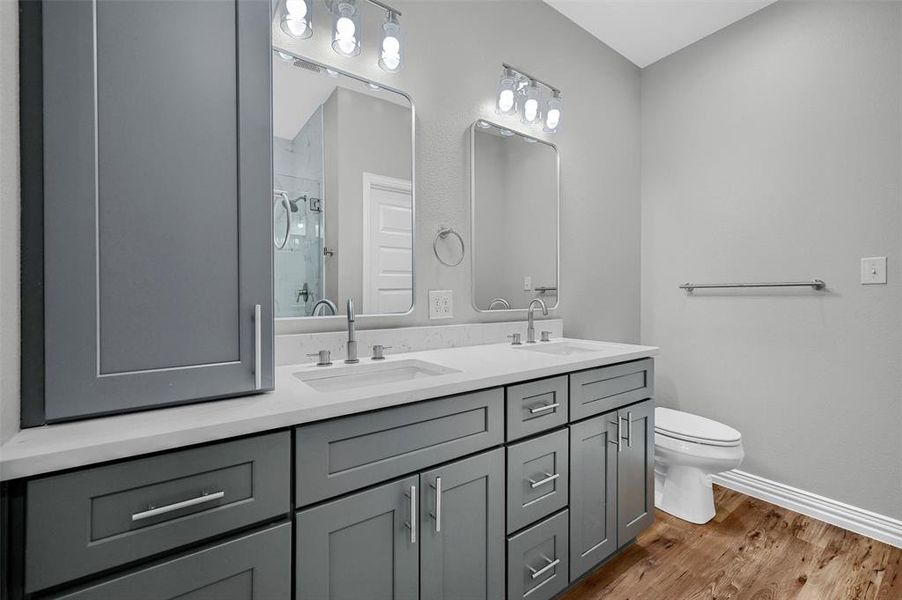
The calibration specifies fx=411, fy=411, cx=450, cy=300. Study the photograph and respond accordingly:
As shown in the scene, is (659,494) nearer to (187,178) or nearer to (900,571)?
(900,571)

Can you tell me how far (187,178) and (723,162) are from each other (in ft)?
8.98

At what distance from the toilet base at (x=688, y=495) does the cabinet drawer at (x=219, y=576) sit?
1.94m

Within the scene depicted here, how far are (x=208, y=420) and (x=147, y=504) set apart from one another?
0.53ft

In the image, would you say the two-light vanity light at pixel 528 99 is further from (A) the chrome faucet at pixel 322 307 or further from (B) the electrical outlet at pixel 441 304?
(A) the chrome faucet at pixel 322 307

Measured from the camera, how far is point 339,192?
154cm

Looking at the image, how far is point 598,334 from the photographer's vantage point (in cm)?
254

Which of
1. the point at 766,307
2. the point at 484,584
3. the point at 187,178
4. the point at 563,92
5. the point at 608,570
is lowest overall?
the point at 608,570

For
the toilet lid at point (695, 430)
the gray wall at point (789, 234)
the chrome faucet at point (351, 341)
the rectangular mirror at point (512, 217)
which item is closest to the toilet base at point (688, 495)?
the toilet lid at point (695, 430)

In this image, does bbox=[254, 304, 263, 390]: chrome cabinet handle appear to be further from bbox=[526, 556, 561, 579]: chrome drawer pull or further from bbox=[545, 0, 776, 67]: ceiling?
bbox=[545, 0, 776, 67]: ceiling

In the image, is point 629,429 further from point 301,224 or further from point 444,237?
point 301,224

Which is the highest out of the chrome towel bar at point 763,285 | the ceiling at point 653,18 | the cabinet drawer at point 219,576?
the ceiling at point 653,18

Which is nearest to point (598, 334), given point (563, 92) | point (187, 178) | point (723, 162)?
point (723, 162)

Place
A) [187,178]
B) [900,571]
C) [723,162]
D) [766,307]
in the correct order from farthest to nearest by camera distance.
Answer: [723,162] < [766,307] < [900,571] < [187,178]

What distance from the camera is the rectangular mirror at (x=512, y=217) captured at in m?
1.97
